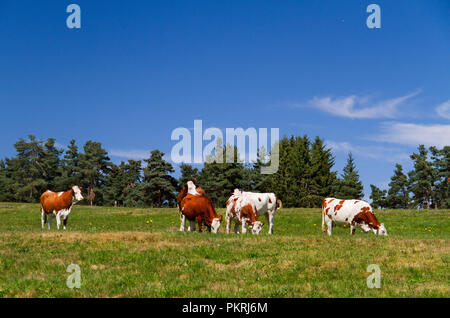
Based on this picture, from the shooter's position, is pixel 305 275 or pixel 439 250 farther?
pixel 439 250

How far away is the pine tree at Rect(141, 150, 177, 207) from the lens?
8094 cm

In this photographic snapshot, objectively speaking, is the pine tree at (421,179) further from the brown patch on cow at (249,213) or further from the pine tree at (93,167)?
the brown patch on cow at (249,213)

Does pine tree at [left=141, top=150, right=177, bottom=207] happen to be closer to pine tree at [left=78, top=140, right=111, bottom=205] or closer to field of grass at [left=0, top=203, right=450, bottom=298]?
pine tree at [left=78, top=140, right=111, bottom=205]

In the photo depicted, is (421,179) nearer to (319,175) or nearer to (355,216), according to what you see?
(319,175)

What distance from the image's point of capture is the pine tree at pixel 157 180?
266 ft

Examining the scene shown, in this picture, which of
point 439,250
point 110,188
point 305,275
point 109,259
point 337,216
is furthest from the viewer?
point 110,188

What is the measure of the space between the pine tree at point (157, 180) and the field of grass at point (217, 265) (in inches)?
2385

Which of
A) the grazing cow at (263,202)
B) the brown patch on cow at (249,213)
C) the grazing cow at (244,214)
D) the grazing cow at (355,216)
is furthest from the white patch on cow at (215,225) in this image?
the grazing cow at (355,216)

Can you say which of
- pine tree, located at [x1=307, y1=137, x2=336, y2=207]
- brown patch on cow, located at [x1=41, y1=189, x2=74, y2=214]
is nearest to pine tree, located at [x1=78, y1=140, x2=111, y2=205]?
pine tree, located at [x1=307, y1=137, x2=336, y2=207]
